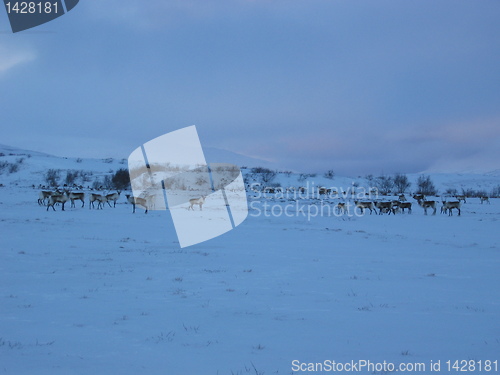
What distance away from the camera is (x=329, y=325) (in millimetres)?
6129

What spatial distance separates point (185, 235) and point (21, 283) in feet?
32.6

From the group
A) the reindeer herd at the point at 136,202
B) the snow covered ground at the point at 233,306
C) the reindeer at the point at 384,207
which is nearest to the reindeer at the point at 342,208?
the reindeer herd at the point at 136,202

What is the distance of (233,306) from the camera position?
23.5ft

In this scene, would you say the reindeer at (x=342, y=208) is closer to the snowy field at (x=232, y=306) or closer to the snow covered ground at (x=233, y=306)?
the snow covered ground at (x=233, y=306)

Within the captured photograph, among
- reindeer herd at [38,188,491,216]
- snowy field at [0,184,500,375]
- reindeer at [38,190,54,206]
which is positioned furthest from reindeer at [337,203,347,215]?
reindeer at [38,190,54,206]

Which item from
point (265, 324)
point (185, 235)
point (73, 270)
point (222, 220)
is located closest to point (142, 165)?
point (222, 220)

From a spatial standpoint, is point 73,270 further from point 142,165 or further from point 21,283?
point 142,165

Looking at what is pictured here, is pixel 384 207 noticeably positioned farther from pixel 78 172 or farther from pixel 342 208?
pixel 78 172

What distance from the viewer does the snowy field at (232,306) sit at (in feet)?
16.0

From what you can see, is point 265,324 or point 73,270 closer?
point 265,324

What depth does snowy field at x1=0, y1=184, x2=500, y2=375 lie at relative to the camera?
16.0 ft

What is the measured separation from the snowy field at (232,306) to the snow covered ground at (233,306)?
0.02 m

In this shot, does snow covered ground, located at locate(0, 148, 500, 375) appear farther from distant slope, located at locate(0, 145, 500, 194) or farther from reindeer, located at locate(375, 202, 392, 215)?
distant slope, located at locate(0, 145, 500, 194)

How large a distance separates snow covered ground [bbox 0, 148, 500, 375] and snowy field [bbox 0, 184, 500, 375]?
25 mm
